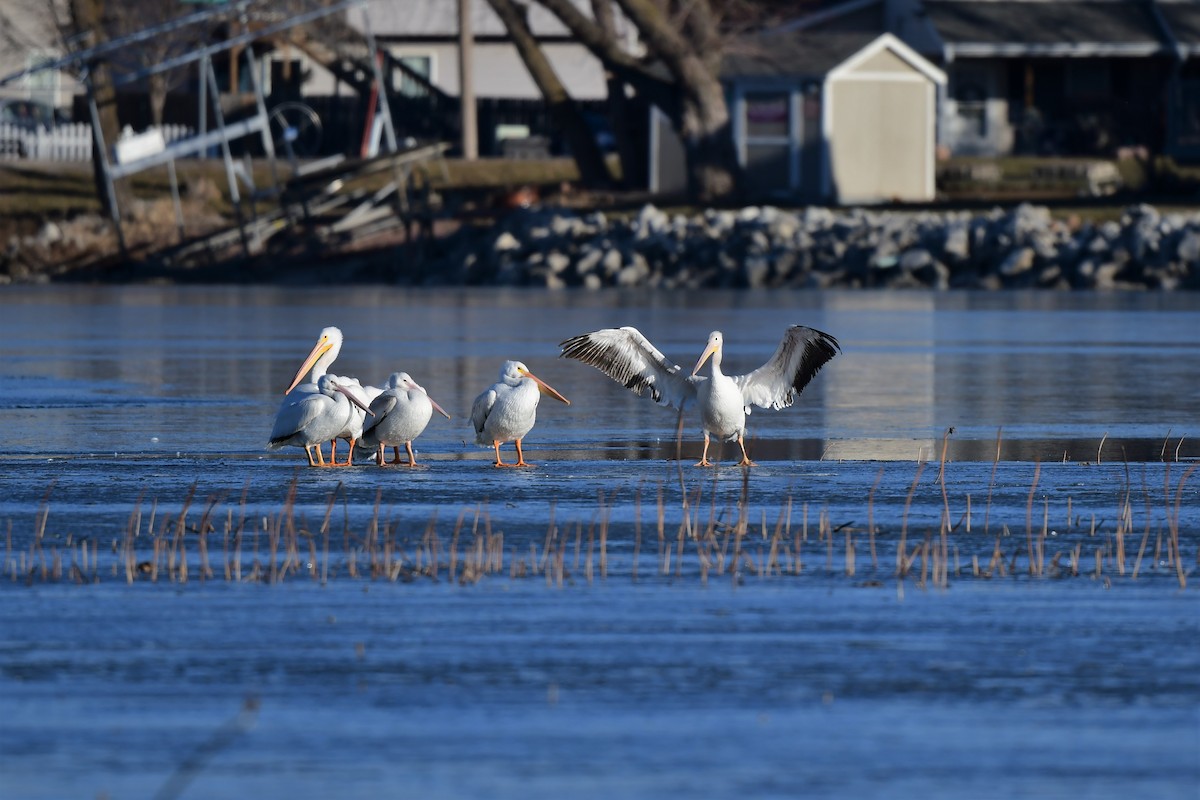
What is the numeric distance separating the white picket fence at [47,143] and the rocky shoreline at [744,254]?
12.5 m

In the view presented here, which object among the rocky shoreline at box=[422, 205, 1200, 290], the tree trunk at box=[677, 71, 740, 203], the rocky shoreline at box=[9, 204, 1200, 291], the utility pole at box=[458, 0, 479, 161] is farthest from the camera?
the utility pole at box=[458, 0, 479, 161]

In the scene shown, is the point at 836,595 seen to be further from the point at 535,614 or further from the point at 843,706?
the point at 843,706

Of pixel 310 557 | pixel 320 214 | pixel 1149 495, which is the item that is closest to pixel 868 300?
pixel 320 214

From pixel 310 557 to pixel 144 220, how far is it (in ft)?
123

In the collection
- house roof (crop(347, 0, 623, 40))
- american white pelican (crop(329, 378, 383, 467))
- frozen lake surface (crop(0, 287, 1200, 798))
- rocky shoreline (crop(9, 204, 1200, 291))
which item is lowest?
frozen lake surface (crop(0, 287, 1200, 798))

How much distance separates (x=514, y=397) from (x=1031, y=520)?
3219mm

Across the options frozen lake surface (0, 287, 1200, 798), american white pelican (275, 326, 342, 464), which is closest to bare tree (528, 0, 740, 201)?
frozen lake surface (0, 287, 1200, 798)

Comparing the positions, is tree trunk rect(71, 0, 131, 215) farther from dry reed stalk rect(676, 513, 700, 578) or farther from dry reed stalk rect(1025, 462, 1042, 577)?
dry reed stalk rect(676, 513, 700, 578)

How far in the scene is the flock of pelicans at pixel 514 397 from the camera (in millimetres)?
12227

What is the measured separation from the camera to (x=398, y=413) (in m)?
12.2

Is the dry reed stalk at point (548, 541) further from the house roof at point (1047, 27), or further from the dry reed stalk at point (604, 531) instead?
the house roof at point (1047, 27)

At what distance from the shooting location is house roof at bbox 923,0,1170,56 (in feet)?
180

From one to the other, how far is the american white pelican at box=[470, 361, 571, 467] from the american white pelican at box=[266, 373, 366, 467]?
0.63m

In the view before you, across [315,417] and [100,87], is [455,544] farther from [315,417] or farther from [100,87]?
[100,87]
